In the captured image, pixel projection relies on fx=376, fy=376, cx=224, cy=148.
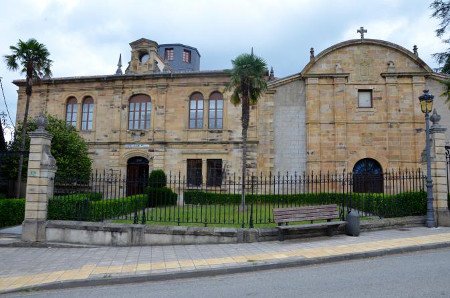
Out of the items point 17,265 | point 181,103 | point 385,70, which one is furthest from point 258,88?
point 17,265

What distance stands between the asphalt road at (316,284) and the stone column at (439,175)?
194 inches

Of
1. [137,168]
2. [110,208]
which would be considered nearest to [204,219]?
[110,208]

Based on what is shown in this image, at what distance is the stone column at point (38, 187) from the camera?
10.7 m

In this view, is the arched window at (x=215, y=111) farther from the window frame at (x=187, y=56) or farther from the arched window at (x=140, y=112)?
the window frame at (x=187, y=56)

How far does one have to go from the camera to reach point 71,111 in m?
26.5

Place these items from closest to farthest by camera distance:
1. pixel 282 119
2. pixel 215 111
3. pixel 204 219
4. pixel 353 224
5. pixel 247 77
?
1. pixel 353 224
2. pixel 204 219
3. pixel 247 77
4. pixel 282 119
5. pixel 215 111

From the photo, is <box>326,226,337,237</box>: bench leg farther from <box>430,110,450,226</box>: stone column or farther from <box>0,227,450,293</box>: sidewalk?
<box>430,110,450,226</box>: stone column

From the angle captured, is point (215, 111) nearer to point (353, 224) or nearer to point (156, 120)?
point (156, 120)

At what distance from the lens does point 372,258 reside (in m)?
8.41

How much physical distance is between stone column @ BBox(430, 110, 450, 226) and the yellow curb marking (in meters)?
2.54

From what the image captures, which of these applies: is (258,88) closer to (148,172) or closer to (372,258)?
(148,172)

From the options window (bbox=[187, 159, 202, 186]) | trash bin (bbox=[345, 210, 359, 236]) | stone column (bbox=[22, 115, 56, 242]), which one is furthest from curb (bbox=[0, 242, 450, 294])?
window (bbox=[187, 159, 202, 186])

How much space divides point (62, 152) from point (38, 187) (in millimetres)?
10609

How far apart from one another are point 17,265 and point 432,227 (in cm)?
1171
